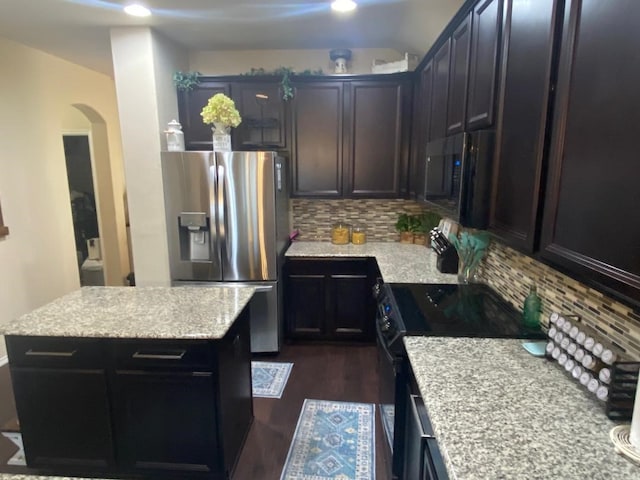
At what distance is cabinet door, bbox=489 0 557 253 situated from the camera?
1.16 meters

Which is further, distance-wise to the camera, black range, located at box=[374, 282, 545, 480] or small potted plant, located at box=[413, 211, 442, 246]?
small potted plant, located at box=[413, 211, 442, 246]

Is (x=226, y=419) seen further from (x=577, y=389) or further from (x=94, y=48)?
(x=94, y=48)

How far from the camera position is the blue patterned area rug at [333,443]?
79.6 inches

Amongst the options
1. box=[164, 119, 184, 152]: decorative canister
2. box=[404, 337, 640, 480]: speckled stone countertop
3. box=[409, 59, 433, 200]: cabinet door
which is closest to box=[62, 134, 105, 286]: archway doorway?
box=[164, 119, 184, 152]: decorative canister

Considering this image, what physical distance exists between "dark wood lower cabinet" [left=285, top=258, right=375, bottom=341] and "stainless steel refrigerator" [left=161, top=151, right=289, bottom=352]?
21cm

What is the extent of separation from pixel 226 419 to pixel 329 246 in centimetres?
201

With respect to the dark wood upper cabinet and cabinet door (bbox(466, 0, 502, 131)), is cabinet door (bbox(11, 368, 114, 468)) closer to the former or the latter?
cabinet door (bbox(466, 0, 502, 131))

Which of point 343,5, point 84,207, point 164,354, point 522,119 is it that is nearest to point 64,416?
point 164,354

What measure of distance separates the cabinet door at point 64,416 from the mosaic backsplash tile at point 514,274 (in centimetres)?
197

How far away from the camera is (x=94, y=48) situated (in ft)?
11.1

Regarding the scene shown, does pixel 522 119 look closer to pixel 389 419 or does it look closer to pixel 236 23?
pixel 389 419

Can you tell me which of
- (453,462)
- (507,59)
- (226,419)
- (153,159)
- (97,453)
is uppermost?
(507,59)

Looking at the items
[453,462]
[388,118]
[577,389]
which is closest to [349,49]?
[388,118]

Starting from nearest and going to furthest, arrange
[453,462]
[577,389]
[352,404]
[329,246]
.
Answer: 1. [453,462]
2. [577,389]
3. [352,404]
4. [329,246]
